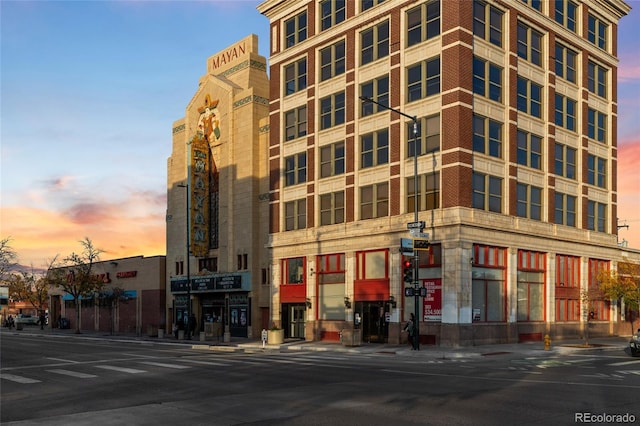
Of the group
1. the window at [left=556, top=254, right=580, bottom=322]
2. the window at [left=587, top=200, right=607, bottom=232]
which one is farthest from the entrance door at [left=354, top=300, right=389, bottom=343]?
the window at [left=587, top=200, right=607, bottom=232]

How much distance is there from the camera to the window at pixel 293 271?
52.0 m

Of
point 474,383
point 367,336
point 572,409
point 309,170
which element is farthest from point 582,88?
point 572,409

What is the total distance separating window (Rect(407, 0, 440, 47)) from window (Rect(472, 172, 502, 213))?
9.32 meters

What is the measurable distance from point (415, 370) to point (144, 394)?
1069cm

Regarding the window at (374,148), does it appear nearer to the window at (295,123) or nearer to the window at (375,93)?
the window at (375,93)

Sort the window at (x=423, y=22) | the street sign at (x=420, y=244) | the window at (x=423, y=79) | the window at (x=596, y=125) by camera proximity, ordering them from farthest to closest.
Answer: the window at (x=596, y=125)
the window at (x=423, y=22)
the window at (x=423, y=79)
the street sign at (x=420, y=244)

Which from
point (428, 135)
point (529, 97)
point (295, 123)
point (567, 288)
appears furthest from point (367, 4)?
point (567, 288)

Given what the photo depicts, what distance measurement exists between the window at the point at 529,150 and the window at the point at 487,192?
3327mm

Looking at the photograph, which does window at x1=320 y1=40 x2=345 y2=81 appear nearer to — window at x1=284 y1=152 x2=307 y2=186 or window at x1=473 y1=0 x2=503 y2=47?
window at x1=284 y1=152 x2=307 y2=186

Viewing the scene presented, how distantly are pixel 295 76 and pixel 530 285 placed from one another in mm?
23464

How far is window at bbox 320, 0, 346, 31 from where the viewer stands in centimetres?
4985

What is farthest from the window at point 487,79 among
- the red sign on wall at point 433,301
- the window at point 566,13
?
the red sign on wall at point 433,301

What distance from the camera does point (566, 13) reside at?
1993 inches

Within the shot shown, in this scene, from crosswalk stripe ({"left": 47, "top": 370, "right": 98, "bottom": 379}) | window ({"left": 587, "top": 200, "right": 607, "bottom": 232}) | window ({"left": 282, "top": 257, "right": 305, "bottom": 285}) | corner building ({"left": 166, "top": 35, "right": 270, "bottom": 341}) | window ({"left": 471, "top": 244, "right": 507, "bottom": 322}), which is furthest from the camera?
corner building ({"left": 166, "top": 35, "right": 270, "bottom": 341})
